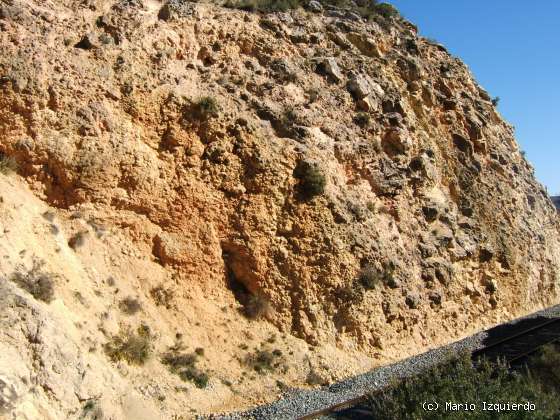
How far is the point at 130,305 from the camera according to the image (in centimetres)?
1120

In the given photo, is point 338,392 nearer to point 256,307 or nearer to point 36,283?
point 256,307

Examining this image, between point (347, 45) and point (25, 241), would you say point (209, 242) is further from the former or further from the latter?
point (347, 45)

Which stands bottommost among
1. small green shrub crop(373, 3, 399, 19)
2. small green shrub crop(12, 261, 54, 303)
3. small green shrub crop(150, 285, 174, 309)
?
small green shrub crop(12, 261, 54, 303)

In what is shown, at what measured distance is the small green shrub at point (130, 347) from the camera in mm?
9922

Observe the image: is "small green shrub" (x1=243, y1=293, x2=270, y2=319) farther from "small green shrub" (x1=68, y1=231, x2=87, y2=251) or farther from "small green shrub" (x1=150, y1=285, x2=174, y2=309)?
"small green shrub" (x1=68, y1=231, x2=87, y2=251)

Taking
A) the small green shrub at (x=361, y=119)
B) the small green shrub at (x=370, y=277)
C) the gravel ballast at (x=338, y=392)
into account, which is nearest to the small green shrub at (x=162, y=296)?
the gravel ballast at (x=338, y=392)

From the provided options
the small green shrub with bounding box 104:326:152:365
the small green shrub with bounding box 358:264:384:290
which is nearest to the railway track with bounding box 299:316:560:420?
the small green shrub with bounding box 358:264:384:290

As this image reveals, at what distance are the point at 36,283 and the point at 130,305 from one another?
7.82 ft

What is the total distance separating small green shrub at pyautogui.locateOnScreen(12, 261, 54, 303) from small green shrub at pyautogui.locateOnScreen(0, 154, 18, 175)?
3.00 meters

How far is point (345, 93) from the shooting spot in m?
18.6

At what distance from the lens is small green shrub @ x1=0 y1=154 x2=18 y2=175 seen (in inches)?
450

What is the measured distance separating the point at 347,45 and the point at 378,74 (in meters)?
1.68

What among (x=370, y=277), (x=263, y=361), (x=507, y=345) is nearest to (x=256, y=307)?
(x=263, y=361)

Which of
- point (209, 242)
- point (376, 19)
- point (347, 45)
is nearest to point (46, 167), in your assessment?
point (209, 242)
